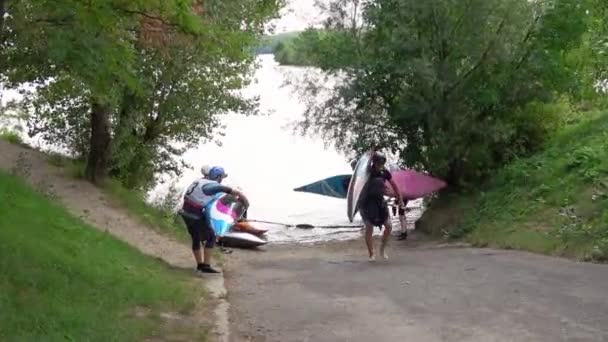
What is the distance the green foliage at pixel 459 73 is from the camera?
18484 millimetres

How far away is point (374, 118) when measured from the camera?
20.5 metres

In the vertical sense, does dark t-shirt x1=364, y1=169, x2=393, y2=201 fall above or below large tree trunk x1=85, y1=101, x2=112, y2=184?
below

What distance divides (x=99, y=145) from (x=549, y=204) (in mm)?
9742

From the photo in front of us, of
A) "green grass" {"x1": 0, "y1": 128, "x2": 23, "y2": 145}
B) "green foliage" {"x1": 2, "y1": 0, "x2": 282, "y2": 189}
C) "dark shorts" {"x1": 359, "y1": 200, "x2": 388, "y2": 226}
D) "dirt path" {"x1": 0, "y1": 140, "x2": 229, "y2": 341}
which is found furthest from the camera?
"green grass" {"x1": 0, "y1": 128, "x2": 23, "y2": 145}

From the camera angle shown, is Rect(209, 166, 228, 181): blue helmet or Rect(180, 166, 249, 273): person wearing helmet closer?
Rect(180, 166, 249, 273): person wearing helmet

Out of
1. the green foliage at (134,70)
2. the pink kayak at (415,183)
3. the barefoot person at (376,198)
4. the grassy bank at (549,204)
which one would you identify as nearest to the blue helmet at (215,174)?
the green foliage at (134,70)

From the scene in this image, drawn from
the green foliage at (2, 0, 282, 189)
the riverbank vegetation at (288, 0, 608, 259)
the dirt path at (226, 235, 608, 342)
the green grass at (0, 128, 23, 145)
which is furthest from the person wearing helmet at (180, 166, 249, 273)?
the green grass at (0, 128, 23, 145)

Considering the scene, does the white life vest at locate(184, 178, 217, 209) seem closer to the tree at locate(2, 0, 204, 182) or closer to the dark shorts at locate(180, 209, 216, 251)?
the dark shorts at locate(180, 209, 216, 251)

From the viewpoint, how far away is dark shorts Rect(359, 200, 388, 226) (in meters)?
12.8

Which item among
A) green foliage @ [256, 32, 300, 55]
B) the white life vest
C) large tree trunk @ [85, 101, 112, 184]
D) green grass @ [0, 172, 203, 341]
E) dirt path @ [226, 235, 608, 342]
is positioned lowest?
dirt path @ [226, 235, 608, 342]

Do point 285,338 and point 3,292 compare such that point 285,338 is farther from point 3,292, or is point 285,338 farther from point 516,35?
point 516,35

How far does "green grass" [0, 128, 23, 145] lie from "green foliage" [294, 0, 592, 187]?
9.16 meters

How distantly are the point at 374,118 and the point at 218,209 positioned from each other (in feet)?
30.5

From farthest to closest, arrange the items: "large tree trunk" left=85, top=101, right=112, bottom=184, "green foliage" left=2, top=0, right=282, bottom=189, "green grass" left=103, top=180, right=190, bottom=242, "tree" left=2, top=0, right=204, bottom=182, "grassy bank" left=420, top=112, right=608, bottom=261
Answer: "large tree trunk" left=85, top=101, right=112, bottom=184
"green grass" left=103, top=180, right=190, bottom=242
"grassy bank" left=420, top=112, right=608, bottom=261
"green foliage" left=2, top=0, right=282, bottom=189
"tree" left=2, top=0, right=204, bottom=182
